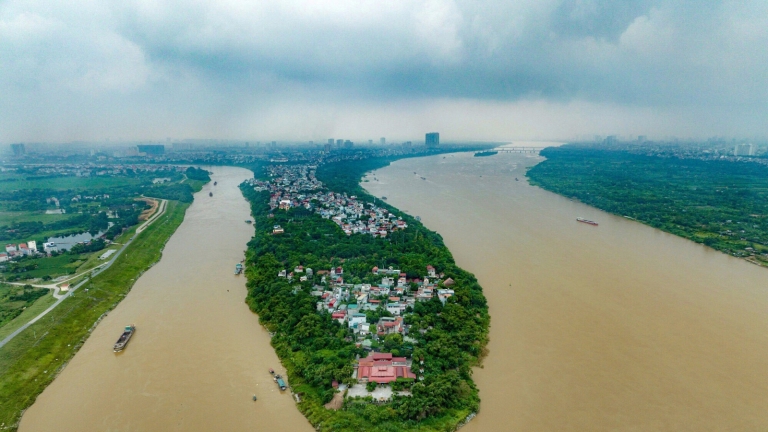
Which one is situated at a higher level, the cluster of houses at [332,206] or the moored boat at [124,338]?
the cluster of houses at [332,206]

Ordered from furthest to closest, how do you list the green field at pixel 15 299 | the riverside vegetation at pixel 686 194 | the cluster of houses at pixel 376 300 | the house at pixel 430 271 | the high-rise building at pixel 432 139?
the high-rise building at pixel 432 139, the riverside vegetation at pixel 686 194, the house at pixel 430 271, the green field at pixel 15 299, the cluster of houses at pixel 376 300

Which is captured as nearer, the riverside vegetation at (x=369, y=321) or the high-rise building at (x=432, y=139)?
the riverside vegetation at (x=369, y=321)

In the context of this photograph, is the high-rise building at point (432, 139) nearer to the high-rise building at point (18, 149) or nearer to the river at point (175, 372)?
the high-rise building at point (18, 149)

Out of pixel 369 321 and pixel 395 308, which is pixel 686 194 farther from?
pixel 369 321

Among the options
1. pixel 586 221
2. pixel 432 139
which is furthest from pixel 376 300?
pixel 432 139

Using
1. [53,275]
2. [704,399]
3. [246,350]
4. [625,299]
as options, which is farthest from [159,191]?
[704,399]

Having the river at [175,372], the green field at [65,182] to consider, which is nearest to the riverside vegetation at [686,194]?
the river at [175,372]

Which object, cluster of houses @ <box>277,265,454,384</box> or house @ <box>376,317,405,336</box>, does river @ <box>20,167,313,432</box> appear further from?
house @ <box>376,317,405,336</box>

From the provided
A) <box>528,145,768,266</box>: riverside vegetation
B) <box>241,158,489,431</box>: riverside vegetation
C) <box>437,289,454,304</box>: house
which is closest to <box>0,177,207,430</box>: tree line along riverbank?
<box>241,158,489,431</box>: riverside vegetation
